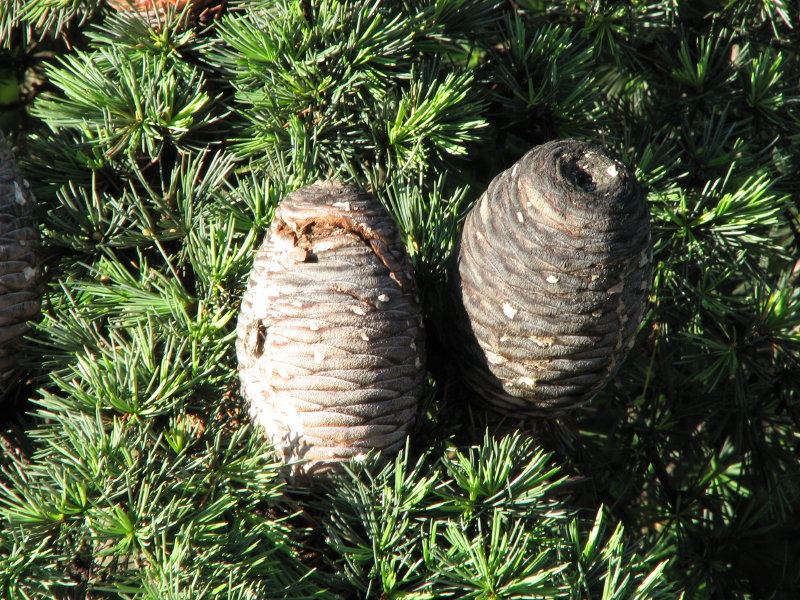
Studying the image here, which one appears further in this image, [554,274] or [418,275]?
[418,275]

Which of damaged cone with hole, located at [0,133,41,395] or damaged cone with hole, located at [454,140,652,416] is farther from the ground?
damaged cone with hole, located at [454,140,652,416]

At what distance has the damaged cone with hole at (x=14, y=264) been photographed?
55 cm

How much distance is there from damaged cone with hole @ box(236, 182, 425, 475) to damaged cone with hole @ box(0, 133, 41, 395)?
0.19 metres

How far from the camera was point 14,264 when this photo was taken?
55 cm

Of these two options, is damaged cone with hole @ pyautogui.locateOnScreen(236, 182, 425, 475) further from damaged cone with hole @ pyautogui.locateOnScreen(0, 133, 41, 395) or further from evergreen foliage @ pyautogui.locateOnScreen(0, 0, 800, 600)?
damaged cone with hole @ pyautogui.locateOnScreen(0, 133, 41, 395)

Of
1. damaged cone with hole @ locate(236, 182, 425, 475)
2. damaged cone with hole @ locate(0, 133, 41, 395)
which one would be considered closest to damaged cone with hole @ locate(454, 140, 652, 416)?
damaged cone with hole @ locate(236, 182, 425, 475)

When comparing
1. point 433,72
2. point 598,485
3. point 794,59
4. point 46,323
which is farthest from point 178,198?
point 794,59

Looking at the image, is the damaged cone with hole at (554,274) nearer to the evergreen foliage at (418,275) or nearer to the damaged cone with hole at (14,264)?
the evergreen foliage at (418,275)

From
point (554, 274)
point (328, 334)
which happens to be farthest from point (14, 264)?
point (554, 274)

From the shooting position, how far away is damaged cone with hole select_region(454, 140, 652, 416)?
0.47m

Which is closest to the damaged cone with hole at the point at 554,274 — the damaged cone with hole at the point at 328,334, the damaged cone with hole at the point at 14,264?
the damaged cone with hole at the point at 328,334

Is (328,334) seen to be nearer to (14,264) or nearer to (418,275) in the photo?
(418,275)

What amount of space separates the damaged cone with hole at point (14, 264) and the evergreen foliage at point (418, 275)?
0.05ft

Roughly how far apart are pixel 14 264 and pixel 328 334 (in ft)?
0.85
